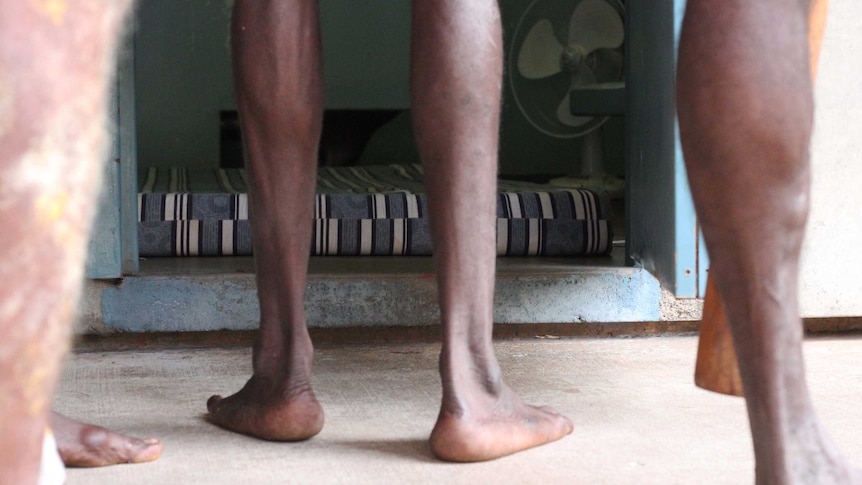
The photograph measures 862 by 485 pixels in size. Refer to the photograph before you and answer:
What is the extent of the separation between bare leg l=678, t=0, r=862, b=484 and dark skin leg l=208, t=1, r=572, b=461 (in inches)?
17.2

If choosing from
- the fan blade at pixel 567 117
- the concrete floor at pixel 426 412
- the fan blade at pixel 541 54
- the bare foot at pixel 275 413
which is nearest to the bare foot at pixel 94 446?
the concrete floor at pixel 426 412

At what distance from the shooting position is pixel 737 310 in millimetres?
813

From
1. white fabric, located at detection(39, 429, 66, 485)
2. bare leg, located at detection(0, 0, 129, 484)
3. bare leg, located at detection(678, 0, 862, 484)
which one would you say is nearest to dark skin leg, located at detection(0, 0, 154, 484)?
bare leg, located at detection(0, 0, 129, 484)

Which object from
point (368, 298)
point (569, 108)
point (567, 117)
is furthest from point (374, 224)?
point (567, 117)

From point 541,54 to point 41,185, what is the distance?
448cm

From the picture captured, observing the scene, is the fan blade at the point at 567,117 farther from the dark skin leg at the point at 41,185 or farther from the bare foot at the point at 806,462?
the dark skin leg at the point at 41,185

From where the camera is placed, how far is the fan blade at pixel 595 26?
14.6ft

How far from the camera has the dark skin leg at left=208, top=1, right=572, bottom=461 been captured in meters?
1.21

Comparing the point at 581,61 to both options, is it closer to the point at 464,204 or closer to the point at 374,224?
the point at 374,224

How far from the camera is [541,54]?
4691mm

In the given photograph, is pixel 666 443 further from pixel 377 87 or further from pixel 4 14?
pixel 377 87

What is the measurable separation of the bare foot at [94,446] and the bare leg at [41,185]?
87cm

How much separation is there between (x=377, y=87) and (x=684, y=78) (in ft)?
17.1

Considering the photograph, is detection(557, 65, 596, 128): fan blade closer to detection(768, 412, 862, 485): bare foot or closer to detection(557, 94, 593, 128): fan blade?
detection(557, 94, 593, 128): fan blade
